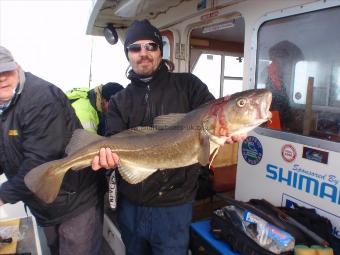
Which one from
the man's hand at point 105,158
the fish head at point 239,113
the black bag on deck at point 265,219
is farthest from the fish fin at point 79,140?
the black bag on deck at point 265,219

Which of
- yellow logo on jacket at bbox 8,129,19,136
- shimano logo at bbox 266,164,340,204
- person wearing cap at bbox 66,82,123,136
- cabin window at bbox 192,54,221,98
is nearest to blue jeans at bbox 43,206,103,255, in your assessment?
yellow logo on jacket at bbox 8,129,19,136

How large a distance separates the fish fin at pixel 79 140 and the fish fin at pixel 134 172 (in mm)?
274

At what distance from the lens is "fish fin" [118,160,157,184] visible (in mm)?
2336

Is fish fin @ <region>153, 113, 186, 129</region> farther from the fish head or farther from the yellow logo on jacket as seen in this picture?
the yellow logo on jacket

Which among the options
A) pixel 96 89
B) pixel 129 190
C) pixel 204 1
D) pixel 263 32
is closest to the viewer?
pixel 129 190

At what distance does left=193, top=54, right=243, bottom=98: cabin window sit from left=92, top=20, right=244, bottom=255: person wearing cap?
157 inches

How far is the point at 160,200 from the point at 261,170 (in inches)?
52.1

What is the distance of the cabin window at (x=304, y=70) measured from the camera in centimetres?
261

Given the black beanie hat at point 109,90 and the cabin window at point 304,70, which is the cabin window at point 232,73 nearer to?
the black beanie hat at point 109,90

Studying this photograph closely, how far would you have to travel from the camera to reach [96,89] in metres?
4.39

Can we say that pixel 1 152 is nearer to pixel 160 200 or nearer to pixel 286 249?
pixel 160 200

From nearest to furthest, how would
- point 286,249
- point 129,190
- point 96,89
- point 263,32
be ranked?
point 286,249 → point 129,190 → point 263,32 → point 96,89

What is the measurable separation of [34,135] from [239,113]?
1.54 metres

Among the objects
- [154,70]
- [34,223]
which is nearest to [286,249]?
[154,70]
